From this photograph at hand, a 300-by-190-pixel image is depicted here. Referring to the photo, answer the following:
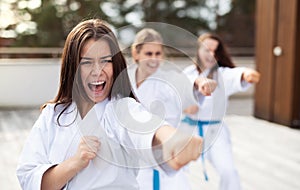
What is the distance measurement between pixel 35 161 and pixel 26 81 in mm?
7458

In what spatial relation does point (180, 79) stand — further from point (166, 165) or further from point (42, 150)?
point (166, 165)

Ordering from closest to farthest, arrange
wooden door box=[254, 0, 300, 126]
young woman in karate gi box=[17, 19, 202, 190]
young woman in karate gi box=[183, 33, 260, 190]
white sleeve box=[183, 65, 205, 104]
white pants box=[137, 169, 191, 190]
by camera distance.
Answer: young woman in karate gi box=[17, 19, 202, 190]
white sleeve box=[183, 65, 205, 104]
white pants box=[137, 169, 191, 190]
young woman in karate gi box=[183, 33, 260, 190]
wooden door box=[254, 0, 300, 126]

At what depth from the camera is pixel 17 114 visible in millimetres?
7578

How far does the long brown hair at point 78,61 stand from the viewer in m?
1.25

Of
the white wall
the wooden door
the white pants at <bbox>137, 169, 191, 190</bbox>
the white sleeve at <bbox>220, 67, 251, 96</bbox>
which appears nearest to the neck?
the white pants at <bbox>137, 169, 191, 190</bbox>

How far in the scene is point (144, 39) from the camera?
7.61 feet

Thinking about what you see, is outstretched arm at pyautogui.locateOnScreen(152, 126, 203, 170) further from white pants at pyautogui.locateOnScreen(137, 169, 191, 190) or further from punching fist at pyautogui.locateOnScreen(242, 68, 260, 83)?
punching fist at pyautogui.locateOnScreen(242, 68, 260, 83)

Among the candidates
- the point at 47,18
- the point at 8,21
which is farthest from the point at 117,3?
the point at 8,21

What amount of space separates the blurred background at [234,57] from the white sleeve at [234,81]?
125cm

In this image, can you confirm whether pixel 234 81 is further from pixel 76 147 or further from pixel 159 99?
pixel 76 147

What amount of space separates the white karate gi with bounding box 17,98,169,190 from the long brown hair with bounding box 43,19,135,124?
1.3 inches

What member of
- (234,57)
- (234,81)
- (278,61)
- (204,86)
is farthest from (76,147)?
(234,57)

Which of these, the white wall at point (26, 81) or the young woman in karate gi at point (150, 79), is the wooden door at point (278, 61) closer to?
the white wall at point (26, 81)

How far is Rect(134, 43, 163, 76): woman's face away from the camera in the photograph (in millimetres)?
2094
